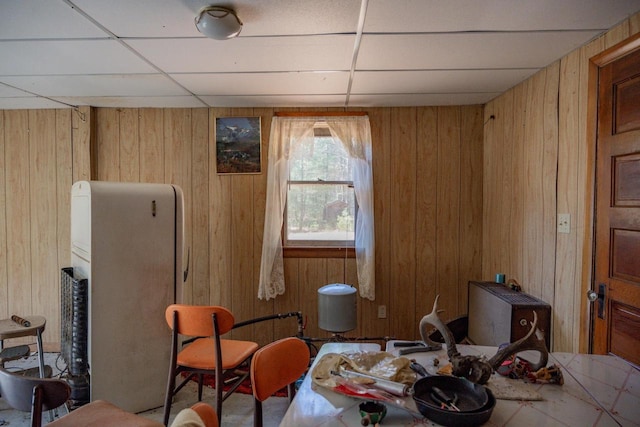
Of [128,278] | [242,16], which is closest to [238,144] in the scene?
[128,278]

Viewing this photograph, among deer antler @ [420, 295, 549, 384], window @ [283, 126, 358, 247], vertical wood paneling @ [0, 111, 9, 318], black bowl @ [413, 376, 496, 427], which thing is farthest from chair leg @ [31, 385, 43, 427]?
vertical wood paneling @ [0, 111, 9, 318]

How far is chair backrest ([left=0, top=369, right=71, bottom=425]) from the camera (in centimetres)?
127

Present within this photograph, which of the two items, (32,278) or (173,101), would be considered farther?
(32,278)

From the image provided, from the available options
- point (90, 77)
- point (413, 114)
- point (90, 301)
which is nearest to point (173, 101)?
point (90, 77)

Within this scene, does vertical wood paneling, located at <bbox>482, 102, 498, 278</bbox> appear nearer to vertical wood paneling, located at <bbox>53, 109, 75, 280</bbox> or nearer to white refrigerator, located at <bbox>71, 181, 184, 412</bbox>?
white refrigerator, located at <bbox>71, 181, 184, 412</bbox>

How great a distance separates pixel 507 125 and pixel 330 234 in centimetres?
180

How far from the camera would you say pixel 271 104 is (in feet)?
10.5

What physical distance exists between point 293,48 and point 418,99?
1427 millimetres

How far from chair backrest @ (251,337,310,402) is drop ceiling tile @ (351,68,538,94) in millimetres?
1900

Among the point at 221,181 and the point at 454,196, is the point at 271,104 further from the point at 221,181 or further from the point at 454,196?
the point at 454,196

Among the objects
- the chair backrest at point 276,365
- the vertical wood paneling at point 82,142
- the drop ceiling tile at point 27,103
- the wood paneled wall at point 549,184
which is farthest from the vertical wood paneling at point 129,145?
the wood paneled wall at point 549,184

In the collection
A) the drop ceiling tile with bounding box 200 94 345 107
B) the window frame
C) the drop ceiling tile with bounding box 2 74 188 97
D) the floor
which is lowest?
the floor

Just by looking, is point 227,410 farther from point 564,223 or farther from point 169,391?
point 564,223

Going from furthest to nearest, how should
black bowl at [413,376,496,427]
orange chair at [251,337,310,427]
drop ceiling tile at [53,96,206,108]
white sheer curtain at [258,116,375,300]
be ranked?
1. white sheer curtain at [258,116,375,300]
2. drop ceiling tile at [53,96,206,108]
3. orange chair at [251,337,310,427]
4. black bowl at [413,376,496,427]
